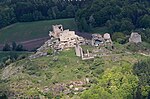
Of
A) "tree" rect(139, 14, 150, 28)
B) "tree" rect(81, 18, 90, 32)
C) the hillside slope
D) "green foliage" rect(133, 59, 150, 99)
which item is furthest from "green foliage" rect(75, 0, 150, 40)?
"green foliage" rect(133, 59, 150, 99)

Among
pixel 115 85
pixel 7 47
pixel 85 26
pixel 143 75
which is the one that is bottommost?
pixel 7 47

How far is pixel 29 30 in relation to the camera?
429 ft

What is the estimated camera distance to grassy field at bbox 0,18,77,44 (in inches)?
5054

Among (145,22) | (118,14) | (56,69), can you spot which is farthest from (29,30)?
(56,69)

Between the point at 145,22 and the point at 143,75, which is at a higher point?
the point at 145,22

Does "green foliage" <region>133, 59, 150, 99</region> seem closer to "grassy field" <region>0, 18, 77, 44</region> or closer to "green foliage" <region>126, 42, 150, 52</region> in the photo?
"green foliage" <region>126, 42, 150, 52</region>

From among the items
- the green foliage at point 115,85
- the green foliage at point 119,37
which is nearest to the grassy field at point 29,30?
the green foliage at point 119,37

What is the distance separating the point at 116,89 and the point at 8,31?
51.5m

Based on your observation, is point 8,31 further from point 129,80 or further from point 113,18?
point 129,80

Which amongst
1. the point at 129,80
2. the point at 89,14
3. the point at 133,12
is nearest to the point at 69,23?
the point at 89,14

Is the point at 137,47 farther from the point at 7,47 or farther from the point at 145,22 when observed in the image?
the point at 7,47

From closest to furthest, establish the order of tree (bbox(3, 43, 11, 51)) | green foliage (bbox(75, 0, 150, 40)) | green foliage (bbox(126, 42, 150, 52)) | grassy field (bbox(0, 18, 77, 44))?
green foliage (bbox(126, 42, 150, 52))
green foliage (bbox(75, 0, 150, 40))
tree (bbox(3, 43, 11, 51))
grassy field (bbox(0, 18, 77, 44))

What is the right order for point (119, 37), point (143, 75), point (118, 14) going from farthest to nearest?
point (118, 14) < point (119, 37) < point (143, 75)

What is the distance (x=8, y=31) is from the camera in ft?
439
